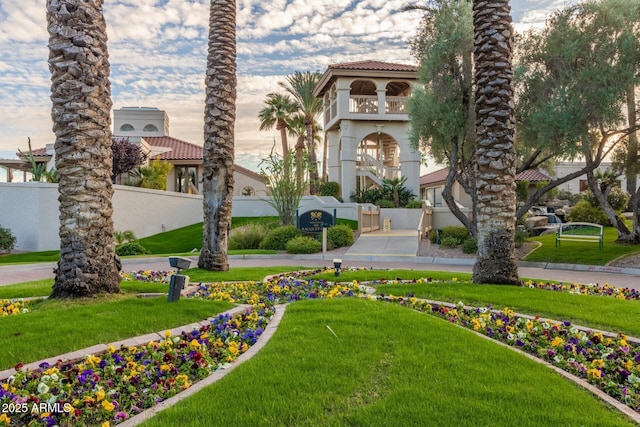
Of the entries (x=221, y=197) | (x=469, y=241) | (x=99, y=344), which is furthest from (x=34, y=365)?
(x=469, y=241)

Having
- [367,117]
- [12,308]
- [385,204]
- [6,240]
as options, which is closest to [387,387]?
[12,308]

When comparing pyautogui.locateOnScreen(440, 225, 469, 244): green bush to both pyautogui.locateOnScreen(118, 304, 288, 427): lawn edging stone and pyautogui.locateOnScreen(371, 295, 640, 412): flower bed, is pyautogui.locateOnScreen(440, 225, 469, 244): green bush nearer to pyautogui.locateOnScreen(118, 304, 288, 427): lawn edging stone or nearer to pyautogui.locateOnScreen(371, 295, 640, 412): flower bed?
pyautogui.locateOnScreen(371, 295, 640, 412): flower bed

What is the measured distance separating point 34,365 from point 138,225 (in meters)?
21.8

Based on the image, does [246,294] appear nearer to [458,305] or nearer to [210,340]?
[210,340]

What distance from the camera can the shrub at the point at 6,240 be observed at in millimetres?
18580

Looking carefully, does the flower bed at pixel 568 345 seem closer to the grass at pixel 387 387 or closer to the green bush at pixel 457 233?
the grass at pixel 387 387

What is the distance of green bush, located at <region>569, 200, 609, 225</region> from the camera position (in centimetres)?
2472

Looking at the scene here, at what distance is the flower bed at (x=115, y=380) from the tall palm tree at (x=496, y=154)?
522 cm

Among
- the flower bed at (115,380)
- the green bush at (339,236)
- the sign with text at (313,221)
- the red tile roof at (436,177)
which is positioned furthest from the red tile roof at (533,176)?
the flower bed at (115,380)

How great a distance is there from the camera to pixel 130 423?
120 inches

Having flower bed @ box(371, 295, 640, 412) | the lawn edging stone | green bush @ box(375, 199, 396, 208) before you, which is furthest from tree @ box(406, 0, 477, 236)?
the lawn edging stone

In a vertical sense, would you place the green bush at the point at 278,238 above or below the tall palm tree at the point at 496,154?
below

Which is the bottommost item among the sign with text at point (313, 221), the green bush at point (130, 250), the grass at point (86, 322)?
the grass at point (86, 322)

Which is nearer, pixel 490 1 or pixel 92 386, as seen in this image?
pixel 92 386
